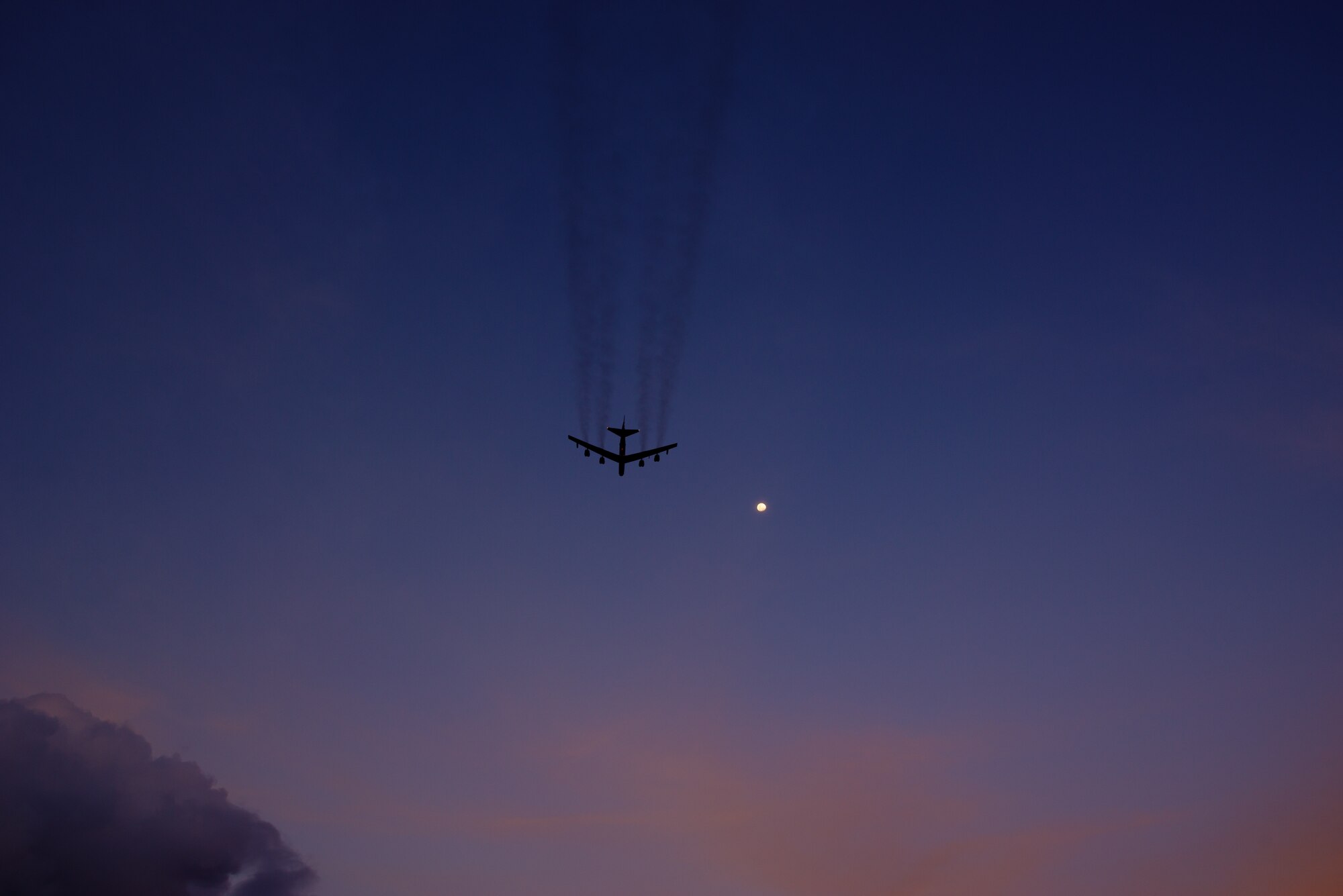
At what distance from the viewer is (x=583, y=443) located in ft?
128

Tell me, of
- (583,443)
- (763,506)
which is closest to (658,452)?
(583,443)

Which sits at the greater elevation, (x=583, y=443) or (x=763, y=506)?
(x=583, y=443)

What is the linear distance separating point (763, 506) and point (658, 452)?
11412 mm

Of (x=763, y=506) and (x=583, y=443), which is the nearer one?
(x=763, y=506)

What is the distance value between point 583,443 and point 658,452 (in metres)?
7.06

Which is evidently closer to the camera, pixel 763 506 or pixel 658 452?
pixel 763 506

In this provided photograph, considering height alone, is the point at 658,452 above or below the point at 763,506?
above

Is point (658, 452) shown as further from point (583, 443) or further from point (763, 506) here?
point (763, 506)

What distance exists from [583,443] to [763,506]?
17205 mm

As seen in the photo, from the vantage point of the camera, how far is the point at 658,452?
40.0 meters
